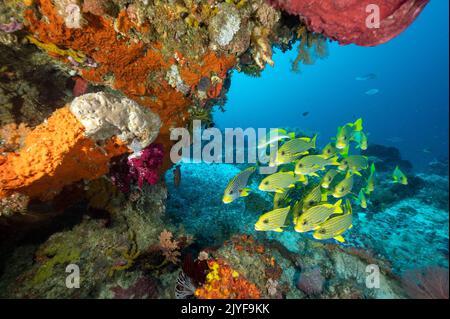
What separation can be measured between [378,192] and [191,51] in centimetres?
1065

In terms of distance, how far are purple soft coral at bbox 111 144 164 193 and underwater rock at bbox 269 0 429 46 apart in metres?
3.10

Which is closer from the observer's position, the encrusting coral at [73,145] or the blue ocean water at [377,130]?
the encrusting coral at [73,145]

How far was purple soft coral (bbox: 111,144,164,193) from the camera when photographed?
4.34 m

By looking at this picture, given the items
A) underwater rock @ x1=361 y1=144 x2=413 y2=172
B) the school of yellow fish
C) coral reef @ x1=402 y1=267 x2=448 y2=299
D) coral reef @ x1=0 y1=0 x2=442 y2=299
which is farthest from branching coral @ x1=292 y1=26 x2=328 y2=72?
underwater rock @ x1=361 y1=144 x2=413 y2=172

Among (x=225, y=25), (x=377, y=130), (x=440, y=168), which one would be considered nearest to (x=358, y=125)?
(x=225, y=25)

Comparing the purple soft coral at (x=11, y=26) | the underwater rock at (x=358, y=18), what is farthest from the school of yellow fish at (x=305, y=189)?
the purple soft coral at (x=11, y=26)

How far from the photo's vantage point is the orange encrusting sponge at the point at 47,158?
10.2ft

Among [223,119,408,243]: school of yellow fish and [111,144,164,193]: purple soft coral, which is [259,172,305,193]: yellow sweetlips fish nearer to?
[223,119,408,243]: school of yellow fish

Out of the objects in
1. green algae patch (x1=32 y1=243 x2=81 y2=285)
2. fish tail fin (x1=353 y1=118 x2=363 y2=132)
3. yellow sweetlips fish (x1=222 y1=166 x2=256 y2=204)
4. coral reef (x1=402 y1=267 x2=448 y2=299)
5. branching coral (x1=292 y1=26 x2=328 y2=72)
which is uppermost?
branching coral (x1=292 y1=26 x2=328 y2=72)

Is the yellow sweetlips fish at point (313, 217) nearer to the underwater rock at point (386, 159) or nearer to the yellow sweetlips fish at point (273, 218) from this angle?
the yellow sweetlips fish at point (273, 218)

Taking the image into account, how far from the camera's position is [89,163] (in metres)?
3.88

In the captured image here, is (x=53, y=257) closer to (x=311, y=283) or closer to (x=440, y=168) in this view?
(x=311, y=283)

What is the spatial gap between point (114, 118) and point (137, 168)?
3.60 ft

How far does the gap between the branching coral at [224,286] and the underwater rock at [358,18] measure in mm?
3609
